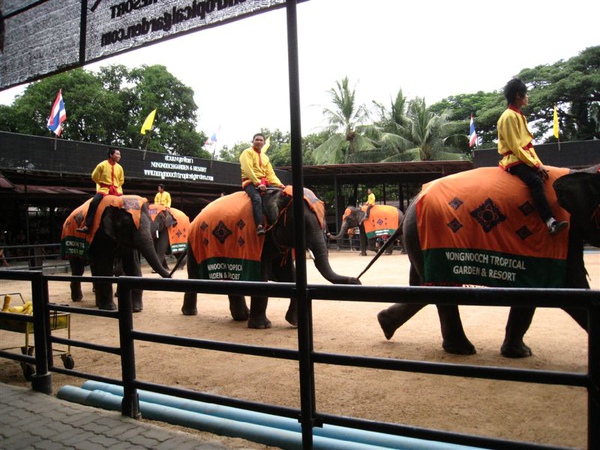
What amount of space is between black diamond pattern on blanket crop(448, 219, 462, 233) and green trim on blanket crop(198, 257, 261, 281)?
2.74 meters

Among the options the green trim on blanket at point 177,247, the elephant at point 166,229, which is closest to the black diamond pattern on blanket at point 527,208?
the elephant at point 166,229

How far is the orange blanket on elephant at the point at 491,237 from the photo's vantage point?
4.10 meters

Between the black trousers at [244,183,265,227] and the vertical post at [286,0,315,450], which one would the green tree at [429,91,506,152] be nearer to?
the black trousers at [244,183,265,227]

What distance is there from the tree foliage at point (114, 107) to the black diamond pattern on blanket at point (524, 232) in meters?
23.1

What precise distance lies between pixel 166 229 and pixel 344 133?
1967 cm

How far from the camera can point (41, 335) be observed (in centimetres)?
388

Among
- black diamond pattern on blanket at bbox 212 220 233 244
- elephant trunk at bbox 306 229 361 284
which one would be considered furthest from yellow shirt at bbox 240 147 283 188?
elephant trunk at bbox 306 229 361 284

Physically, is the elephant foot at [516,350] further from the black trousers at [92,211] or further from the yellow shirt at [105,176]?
the yellow shirt at [105,176]

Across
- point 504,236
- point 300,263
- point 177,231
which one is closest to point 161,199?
point 177,231

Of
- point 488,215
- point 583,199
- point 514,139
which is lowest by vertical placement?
point 488,215

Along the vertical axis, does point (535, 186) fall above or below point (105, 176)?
below

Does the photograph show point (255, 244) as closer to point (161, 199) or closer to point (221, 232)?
point (221, 232)

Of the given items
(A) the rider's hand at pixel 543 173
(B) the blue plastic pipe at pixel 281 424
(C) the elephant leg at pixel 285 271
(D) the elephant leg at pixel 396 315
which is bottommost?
(B) the blue plastic pipe at pixel 281 424

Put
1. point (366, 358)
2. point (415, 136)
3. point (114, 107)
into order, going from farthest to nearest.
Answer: point (415, 136) < point (114, 107) < point (366, 358)
